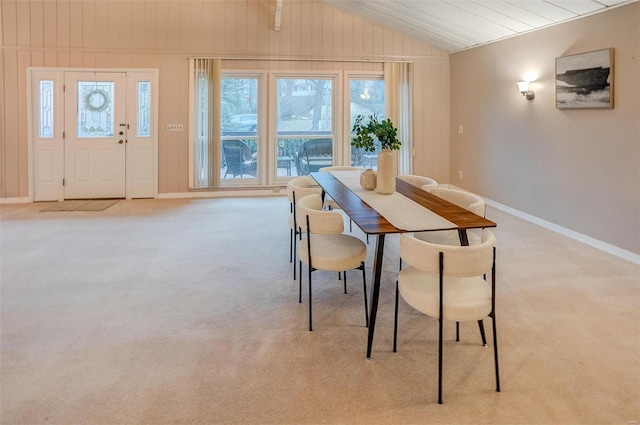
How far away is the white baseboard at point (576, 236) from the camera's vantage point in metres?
4.20

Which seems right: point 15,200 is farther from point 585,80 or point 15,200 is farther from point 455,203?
point 585,80

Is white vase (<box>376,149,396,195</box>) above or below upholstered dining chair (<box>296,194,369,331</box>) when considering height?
above

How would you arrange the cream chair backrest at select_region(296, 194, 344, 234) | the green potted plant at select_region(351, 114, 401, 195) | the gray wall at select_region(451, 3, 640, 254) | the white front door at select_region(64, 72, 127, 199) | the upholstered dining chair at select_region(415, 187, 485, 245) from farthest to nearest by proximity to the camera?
the white front door at select_region(64, 72, 127, 199), the gray wall at select_region(451, 3, 640, 254), the green potted plant at select_region(351, 114, 401, 195), the upholstered dining chair at select_region(415, 187, 485, 245), the cream chair backrest at select_region(296, 194, 344, 234)

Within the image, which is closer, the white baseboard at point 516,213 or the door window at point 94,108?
the white baseboard at point 516,213

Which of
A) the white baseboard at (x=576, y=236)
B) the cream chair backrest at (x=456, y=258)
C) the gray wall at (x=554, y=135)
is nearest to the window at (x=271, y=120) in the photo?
the gray wall at (x=554, y=135)

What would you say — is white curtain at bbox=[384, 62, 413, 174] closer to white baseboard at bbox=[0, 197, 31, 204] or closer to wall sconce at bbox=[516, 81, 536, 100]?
wall sconce at bbox=[516, 81, 536, 100]

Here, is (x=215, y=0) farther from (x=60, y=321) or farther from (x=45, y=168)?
(x=60, y=321)

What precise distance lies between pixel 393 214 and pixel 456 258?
31.3 inches

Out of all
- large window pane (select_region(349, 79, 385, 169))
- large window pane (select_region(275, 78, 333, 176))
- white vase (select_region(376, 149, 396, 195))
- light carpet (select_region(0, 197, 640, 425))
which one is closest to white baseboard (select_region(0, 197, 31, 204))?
light carpet (select_region(0, 197, 640, 425))

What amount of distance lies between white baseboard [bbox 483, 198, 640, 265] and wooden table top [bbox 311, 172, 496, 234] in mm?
2226

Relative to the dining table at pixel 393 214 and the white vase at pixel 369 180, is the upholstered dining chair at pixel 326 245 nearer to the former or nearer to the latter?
the dining table at pixel 393 214

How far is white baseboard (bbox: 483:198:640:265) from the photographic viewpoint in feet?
13.8

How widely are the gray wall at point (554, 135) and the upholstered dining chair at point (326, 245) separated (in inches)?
115

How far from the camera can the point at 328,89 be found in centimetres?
776
